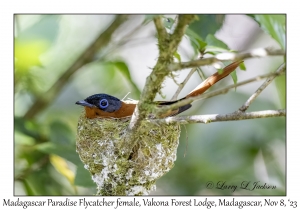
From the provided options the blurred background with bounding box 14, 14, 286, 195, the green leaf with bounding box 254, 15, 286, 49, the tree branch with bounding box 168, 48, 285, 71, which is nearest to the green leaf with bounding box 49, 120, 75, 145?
the blurred background with bounding box 14, 14, 286, 195

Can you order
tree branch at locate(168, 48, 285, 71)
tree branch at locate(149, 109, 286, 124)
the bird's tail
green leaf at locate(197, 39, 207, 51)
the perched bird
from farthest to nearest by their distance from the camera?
the perched bird
the bird's tail
green leaf at locate(197, 39, 207, 51)
tree branch at locate(149, 109, 286, 124)
tree branch at locate(168, 48, 285, 71)

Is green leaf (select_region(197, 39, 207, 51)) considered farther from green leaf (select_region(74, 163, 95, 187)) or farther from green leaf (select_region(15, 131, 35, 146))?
green leaf (select_region(15, 131, 35, 146))

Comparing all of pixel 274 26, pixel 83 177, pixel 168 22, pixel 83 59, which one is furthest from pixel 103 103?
pixel 274 26

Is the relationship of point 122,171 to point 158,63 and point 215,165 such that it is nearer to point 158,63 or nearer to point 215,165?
point 158,63

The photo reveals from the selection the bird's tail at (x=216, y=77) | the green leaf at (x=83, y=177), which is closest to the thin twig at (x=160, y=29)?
the bird's tail at (x=216, y=77)
